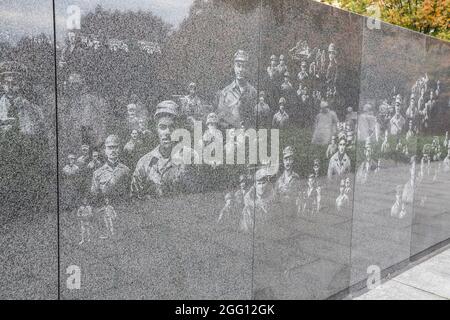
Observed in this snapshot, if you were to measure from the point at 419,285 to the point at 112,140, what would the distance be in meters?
4.34

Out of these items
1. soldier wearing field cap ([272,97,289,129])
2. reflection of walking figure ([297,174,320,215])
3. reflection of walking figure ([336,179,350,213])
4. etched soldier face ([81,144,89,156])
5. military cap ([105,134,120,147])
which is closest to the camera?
etched soldier face ([81,144,89,156])

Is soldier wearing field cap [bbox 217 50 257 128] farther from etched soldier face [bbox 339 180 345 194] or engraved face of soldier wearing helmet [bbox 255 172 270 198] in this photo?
etched soldier face [bbox 339 180 345 194]

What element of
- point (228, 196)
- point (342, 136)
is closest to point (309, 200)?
point (342, 136)

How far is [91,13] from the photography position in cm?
296

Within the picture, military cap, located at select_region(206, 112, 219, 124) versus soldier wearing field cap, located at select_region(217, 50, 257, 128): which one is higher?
soldier wearing field cap, located at select_region(217, 50, 257, 128)

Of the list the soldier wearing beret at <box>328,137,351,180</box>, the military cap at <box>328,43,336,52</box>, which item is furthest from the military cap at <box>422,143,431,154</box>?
the military cap at <box>328,43,336,52</box>

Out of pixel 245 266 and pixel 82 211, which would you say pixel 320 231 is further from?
pixel 82 211

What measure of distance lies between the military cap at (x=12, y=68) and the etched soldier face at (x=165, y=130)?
103cm

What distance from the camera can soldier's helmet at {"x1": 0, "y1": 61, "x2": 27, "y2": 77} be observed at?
2660 mm

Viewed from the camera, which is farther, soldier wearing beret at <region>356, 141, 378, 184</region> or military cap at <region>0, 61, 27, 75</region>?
soldier wearing beret at <region>356, 141, 378, 184</region>

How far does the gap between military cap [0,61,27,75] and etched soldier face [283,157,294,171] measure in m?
2.45

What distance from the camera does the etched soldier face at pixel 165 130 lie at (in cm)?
337

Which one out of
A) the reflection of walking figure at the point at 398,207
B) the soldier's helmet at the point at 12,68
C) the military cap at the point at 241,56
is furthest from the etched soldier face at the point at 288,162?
the soldier's helmet at the point at 12,68

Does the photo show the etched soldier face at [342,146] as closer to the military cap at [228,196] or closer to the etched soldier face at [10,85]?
the military cap at [228,196]
